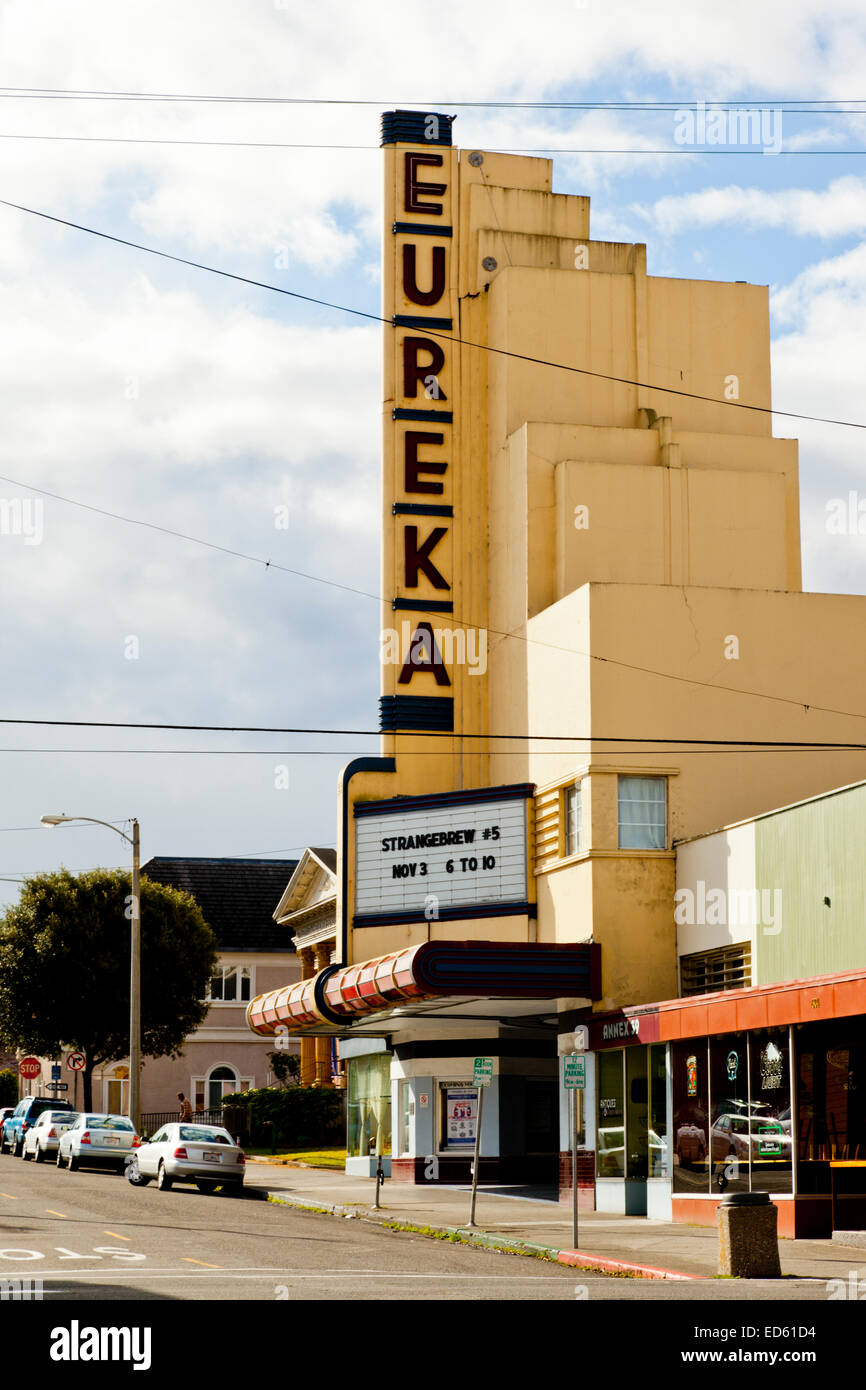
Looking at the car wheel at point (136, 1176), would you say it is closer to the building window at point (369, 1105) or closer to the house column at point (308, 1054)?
the building window at point (369, 1105)

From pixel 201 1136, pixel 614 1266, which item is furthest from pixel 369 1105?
pixel 614 1266

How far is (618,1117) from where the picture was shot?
31.3m

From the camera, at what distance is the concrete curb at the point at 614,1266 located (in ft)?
65.0

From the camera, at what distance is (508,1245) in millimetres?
23719

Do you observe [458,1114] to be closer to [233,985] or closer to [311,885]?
[311,885]

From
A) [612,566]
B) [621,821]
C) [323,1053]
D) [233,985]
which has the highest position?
[612,566]

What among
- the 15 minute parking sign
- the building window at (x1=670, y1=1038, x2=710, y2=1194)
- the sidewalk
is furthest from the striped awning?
the 15 minute parking sign

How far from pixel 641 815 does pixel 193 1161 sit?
11.4m

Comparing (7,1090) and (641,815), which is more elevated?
(641,815)

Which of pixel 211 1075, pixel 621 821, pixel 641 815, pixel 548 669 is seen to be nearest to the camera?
pixel 621 821

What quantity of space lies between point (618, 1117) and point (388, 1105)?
11.9 meters

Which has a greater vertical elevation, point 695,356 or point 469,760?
point 695,356

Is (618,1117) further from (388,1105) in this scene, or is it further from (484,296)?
(484,296)
